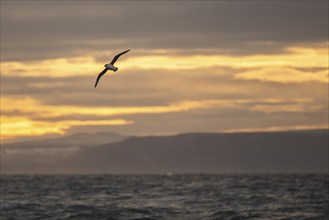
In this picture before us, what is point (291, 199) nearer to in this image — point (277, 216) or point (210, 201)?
point (210, 201)

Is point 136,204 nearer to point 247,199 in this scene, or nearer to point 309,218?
point 247,199

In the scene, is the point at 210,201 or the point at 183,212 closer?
the point at 183,212

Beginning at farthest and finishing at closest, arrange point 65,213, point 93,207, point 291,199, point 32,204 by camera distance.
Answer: point 291,199 → point 32,204 → point 93,207 → point 65,213

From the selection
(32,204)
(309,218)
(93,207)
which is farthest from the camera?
(32,204)

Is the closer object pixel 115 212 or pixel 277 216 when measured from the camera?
pixel 277 216

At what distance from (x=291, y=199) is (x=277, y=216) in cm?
1939

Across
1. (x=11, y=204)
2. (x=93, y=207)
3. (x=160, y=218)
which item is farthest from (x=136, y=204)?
(x=160, y=218)

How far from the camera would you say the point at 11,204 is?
221 ft

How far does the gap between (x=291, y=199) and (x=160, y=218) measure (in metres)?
23.1

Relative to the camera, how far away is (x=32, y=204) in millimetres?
67188

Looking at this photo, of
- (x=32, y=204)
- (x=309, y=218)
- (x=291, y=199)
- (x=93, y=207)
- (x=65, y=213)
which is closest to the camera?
(x=309, y=218)

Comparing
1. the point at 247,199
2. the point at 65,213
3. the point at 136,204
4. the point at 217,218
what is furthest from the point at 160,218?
the point at 247,199

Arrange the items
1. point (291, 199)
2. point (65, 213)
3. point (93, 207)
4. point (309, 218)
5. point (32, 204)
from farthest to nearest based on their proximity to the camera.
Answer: point (291, 199)
point (32, 204)
point (93, 207)
point (65, 213)
point (309, 218)

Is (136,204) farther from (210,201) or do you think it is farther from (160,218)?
(160,218)
